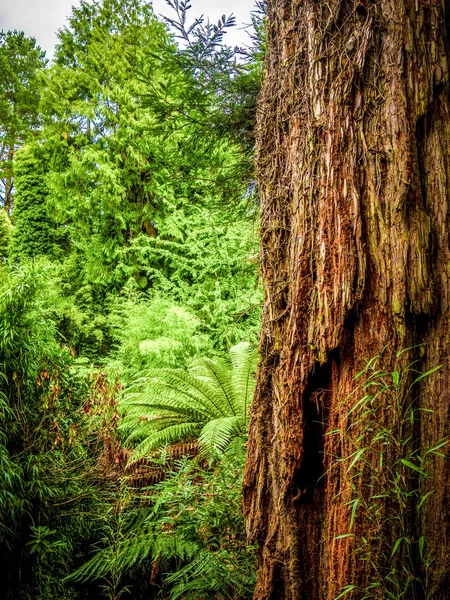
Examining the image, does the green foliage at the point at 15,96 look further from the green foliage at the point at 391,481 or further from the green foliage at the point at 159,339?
the green foliage at the point at 391,481

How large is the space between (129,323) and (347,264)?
647cm

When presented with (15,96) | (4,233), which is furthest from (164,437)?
(15,96)

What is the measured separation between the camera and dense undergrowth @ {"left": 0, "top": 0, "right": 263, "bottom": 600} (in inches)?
119

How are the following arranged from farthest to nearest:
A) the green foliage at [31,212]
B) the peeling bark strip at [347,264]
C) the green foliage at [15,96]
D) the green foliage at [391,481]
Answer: the green foliage at [15,96] < the green foliage at [31,212] < the peeling bark strip at [347,264] < the green foliage at [391,481]

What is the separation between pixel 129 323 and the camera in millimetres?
7617

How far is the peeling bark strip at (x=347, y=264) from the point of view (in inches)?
58.4

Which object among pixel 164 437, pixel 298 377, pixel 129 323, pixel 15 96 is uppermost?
pixel 15 96

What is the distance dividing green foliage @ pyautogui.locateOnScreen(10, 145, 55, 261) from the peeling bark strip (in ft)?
34.3

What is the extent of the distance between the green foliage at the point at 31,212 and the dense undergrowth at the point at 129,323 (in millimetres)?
48

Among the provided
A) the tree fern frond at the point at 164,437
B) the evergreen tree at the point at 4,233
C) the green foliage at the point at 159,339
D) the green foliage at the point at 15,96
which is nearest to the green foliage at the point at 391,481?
the tree fern frond at the point at 164,437

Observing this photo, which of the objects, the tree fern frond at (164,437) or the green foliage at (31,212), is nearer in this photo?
the tree fern frond at (164,437)

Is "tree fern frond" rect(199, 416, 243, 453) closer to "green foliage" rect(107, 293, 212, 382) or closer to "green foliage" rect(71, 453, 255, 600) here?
"green foliage" rect(71, 453, 255, 600)

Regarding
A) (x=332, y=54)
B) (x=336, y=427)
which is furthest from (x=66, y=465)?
(x=332, y=54)

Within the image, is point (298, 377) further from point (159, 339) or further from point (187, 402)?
point (159, 339)
